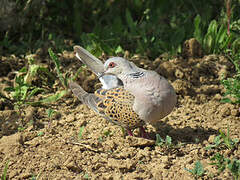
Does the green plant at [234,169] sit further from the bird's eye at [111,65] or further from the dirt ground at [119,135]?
the bird's eye at [111,65]

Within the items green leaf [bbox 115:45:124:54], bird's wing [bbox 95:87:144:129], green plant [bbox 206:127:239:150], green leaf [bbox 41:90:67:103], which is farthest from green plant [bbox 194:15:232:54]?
green leaf [bbox 41:90:67:103]

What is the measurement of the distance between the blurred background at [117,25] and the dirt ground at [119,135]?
1.16 ft

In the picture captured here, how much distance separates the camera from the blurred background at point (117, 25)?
518 centimetres

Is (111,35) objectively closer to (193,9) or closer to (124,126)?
(193,9)

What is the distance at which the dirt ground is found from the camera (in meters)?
3.43

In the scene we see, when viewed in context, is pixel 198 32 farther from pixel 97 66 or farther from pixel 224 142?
pixel 224 142

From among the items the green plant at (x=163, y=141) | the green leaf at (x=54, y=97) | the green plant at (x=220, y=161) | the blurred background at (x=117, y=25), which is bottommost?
the green plant at (x=220, y=161)

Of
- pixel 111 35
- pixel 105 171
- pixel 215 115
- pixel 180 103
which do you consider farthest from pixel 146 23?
pixel 105 171

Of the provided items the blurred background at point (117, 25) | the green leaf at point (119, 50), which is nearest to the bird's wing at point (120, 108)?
the blurred background at point (117, 25)

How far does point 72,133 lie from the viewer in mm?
4059

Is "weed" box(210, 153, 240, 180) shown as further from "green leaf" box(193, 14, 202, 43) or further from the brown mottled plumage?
"green leaf" box(193, 14, 202, 43)

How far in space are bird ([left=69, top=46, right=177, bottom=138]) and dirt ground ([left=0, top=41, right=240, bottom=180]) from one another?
0.29 metres

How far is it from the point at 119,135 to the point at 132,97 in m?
0.57

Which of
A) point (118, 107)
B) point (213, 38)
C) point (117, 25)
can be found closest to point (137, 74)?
point (118, 107)
